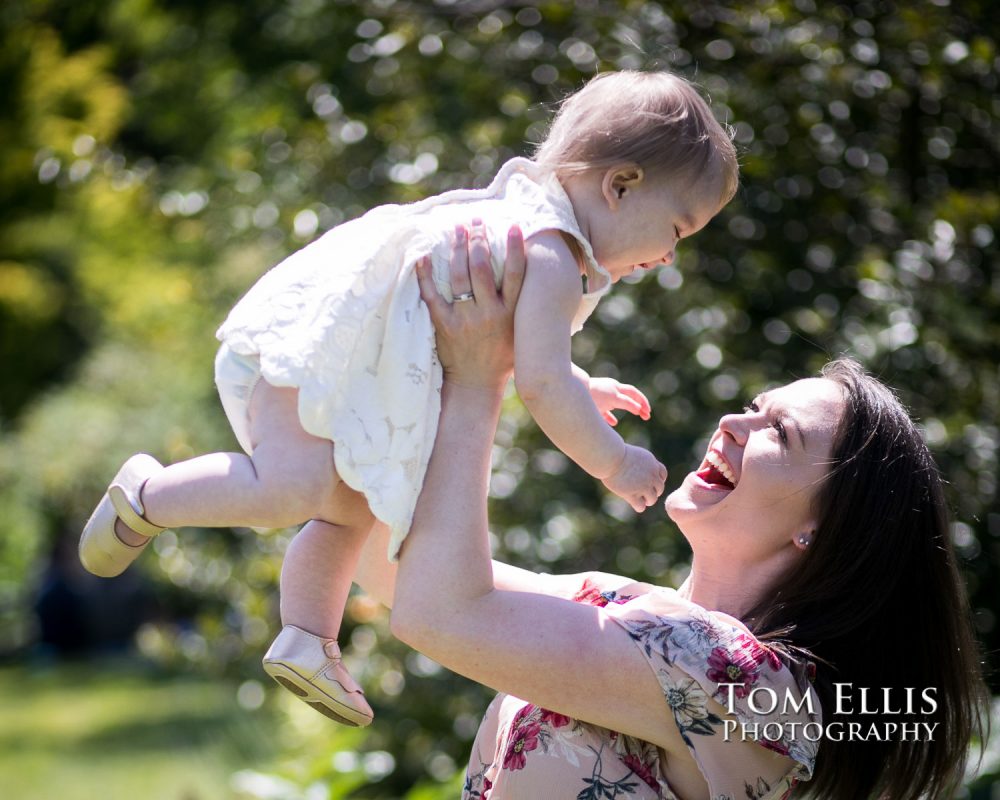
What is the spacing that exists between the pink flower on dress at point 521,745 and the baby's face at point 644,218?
2.34ft

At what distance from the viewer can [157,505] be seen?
1804mm

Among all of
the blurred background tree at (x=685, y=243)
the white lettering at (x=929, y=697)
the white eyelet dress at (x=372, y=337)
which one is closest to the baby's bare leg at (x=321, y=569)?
the white eyelet dress at (x=372, y=337)

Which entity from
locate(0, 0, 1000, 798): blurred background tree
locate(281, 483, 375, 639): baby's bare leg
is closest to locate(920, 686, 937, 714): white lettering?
locate(281, 483, 375, 639): baby's bare leg

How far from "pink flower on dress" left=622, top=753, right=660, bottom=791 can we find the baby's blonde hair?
0.85 meters

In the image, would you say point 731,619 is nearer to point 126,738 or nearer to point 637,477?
point 637,477

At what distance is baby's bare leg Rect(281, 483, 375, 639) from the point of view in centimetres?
183

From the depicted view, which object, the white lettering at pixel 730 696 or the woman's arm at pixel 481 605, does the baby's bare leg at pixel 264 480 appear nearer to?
the woman's arm at pixel 481 605

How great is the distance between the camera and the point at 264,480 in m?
1.73

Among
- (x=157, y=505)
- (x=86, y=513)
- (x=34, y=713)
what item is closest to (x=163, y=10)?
(x=157, y=505)

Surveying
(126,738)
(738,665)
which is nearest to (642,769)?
(738,665)

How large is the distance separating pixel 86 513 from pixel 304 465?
907cm

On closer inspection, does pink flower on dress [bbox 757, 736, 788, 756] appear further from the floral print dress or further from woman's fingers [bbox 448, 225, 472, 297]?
woman's fingers [bbox 448, 225, 472, 297]

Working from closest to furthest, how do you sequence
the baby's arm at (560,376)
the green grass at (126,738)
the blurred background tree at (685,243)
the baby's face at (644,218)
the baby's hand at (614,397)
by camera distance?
the baby's arm at (560,376) → the baby's face at (644,218) → the baby's hand at (614,397) → the blurred background tree at (685,243) → the green grass at (126,738)

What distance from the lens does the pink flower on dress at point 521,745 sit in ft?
5.88
